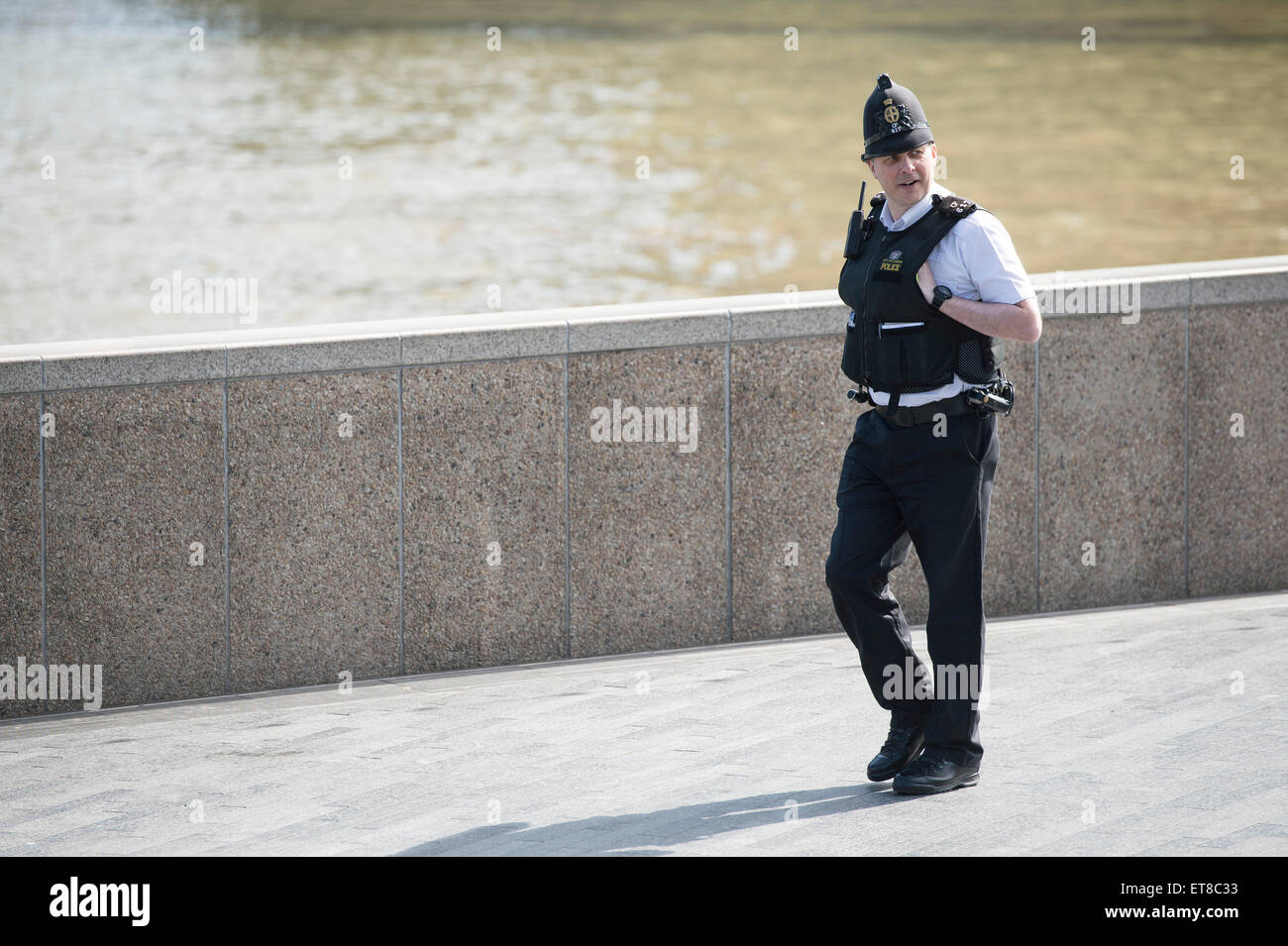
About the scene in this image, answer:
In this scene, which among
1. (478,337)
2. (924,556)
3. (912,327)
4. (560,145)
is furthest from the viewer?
(560,145)

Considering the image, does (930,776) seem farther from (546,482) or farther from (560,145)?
(560,145)

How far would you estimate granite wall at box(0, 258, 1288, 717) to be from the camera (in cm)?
643

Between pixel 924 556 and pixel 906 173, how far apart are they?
1.14 meters

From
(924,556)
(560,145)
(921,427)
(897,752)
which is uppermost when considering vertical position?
(560,145)

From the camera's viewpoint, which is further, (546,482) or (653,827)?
(546,482)

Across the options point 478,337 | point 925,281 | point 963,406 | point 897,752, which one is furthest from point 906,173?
point 478,337

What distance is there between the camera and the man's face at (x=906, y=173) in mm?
4992

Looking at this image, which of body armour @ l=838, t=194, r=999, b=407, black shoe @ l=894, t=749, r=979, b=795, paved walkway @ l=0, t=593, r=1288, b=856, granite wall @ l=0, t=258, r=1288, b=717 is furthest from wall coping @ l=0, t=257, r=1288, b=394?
black shoe @ l=894, t=749, r=979, b=795

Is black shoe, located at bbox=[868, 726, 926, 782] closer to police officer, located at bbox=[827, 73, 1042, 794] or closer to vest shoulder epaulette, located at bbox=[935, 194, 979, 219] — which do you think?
police officer, located at bbox=[827, 73, 1042, 794]

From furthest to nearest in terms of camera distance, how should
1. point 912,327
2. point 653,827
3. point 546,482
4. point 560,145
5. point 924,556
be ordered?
point 560,145 → point 546,482 → point 924,556 → point 912,327 → point 653,827

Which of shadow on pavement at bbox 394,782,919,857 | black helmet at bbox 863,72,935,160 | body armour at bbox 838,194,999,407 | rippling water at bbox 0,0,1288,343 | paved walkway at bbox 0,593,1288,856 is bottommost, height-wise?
shadow on pavement at bbox 394,782,919,857

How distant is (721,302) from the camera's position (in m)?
7.60

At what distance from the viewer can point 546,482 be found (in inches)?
278
